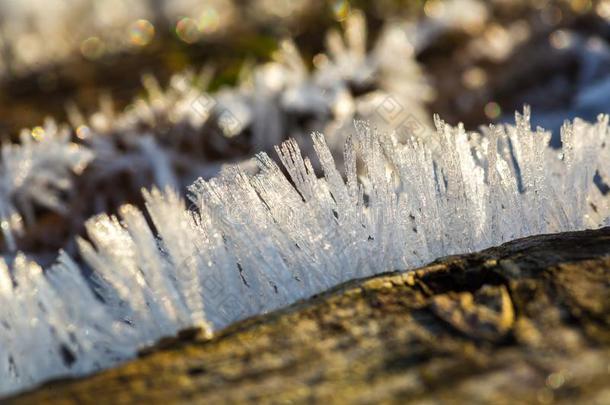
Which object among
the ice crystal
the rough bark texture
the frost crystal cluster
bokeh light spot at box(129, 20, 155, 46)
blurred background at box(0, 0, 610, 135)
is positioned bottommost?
the rough bark texture

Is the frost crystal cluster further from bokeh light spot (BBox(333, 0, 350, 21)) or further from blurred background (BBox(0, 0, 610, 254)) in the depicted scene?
bokeh light spot (BBox(333, 0, 350, 21))

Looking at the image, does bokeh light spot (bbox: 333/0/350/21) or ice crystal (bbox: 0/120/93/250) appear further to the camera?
bokeh light spot (bbox: 333/0/350/21)

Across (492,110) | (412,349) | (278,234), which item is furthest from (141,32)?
(412,349)

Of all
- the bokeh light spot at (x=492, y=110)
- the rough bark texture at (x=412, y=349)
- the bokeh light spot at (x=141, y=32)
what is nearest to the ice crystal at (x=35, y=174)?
the rough bark texture at (x=412, y=349)

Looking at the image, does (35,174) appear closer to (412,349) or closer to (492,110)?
(412,349)

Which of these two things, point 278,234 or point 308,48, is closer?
point 278,234

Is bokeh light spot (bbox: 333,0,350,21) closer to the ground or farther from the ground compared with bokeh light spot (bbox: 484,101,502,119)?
farther from the ground

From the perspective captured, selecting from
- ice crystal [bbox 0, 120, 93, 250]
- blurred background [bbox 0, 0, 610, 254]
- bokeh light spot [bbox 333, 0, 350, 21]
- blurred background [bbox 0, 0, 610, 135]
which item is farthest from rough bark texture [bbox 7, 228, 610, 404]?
bokeh light spot [bbox 333, 0, 350, 21]

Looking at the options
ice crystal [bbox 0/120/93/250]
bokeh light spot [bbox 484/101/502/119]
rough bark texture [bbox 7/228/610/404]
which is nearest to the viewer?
rough bark texture [bbox 7/228/610/404]
